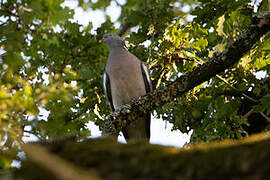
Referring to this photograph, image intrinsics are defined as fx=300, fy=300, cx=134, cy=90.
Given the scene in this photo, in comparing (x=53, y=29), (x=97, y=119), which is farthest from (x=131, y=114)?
(x=53, y=29)

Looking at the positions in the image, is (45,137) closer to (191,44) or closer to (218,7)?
(191,44)

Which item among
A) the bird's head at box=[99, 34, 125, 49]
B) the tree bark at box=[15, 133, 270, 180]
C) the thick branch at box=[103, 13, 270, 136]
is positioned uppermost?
the bird's head at box=[99, 34, 125, 49]

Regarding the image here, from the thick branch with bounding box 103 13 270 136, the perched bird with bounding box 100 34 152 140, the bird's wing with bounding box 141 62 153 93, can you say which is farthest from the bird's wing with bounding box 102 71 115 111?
the thick branch with bounding box 103 13 270 136

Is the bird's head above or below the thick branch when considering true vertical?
above

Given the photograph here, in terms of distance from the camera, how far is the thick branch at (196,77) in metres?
3.72

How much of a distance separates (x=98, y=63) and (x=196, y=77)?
58.8 inches

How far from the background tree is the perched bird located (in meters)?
0.22

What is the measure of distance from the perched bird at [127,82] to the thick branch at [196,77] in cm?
120

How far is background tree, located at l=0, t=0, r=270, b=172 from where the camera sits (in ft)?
8.98

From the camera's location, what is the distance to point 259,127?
492cm

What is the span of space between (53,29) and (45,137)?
3.88 feet

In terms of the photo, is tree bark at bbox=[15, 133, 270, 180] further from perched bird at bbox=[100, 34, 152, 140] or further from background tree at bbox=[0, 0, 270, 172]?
perched bird at bbox=[100, 34, 152, 140]

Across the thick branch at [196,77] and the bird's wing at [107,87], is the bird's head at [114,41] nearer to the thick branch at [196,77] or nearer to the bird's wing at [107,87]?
the bird's wing at [107,87]

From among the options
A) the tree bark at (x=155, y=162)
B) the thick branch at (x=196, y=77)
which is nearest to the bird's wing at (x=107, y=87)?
the thick branch at (x=196, y=77)
